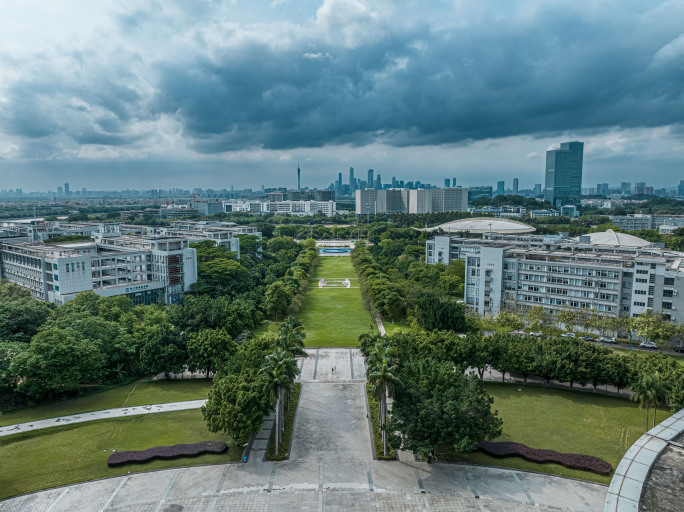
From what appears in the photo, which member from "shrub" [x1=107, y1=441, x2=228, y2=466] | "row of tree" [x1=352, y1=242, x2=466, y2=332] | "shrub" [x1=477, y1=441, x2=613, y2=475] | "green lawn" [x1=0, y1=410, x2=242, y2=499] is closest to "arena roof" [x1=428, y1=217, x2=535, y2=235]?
"row of tree" [x1=352, y1=242, x2=466, y2=332]

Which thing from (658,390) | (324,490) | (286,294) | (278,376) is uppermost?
(278,376)

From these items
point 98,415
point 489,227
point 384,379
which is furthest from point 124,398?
point 489,227

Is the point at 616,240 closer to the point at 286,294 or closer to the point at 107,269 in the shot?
the point at 286,294

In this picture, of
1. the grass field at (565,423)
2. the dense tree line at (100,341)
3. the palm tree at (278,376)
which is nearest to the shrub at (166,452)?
the palm tree at (278,376)

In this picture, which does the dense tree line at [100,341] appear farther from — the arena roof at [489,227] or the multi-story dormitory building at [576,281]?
the arena roof at [489,227]

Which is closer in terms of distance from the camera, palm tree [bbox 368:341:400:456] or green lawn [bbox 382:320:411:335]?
palm tree [bbox 368:341:400:456]

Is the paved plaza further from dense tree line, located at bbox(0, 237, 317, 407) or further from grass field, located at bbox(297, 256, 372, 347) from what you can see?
grass field, located at bbox(297, 256, 372, 347)
